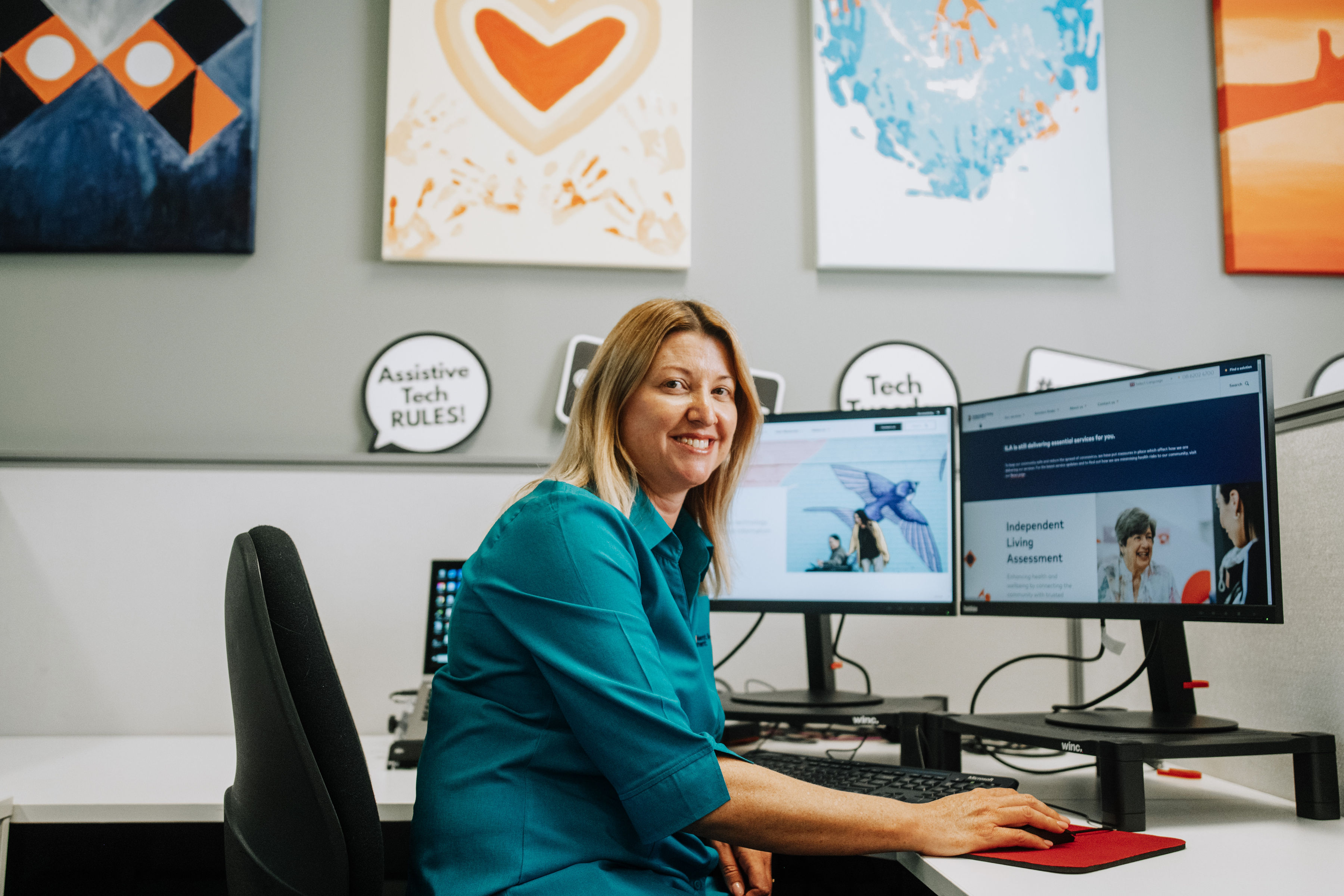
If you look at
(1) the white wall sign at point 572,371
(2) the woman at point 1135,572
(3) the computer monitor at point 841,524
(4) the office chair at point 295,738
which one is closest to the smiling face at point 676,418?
(3) the computer monitor at point 841,524

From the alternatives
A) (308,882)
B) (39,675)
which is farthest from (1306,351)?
(39,675)

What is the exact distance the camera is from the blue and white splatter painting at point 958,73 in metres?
1.98

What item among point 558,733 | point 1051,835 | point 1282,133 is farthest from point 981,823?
point 1282,133

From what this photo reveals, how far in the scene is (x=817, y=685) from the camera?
1.49m

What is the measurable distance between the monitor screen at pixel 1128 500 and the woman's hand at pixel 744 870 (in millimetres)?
499

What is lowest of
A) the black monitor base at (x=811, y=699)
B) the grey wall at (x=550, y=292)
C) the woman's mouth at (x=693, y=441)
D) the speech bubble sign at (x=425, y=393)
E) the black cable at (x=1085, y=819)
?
the black cable at (x=1085, y=819)

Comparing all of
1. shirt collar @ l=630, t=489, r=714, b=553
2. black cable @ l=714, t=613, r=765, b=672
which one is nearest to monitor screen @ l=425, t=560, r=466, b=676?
black cable @ l=714, t=613, r=765, b=672

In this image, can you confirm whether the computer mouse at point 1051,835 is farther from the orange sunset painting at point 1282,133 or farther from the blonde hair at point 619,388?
the orange sunset painting at point 1282,133

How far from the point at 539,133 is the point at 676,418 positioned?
42.6 inches

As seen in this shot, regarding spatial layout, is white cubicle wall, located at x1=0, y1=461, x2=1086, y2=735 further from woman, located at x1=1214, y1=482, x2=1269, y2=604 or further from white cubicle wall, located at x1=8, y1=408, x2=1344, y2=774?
woman, located at x1=1214, y1=482, x2=1269, y2=604

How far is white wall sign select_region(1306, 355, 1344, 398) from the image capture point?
1.99 meters

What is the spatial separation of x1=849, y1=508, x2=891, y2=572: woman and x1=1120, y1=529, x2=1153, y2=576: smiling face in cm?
35

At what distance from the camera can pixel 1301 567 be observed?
1155 mm

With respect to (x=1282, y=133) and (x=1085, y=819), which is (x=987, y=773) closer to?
(x=1085, y=819)
